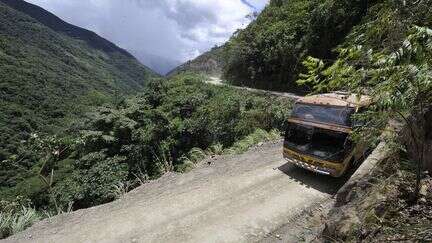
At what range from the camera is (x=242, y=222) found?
974cm

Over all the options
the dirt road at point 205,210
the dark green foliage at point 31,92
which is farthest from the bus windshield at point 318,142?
the dark green foliage at point 31,92

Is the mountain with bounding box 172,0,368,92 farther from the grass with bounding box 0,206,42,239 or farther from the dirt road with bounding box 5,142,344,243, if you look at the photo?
the grass with bounding box 0,206,42,239

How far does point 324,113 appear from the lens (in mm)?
11961

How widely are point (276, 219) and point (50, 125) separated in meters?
89.7

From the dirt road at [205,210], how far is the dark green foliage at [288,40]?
55.7 feet

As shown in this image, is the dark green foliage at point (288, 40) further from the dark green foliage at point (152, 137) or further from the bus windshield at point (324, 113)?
the bus windshield at point (324, 113)

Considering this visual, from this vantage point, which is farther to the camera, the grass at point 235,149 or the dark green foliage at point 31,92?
the dark green foliage at point 31,92

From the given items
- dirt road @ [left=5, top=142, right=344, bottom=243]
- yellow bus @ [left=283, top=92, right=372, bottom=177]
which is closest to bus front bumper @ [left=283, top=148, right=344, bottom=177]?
yellow bus @ [left=283, top=92, right=372, bottom=177]

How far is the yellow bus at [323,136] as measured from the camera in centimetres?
1148

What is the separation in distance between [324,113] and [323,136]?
67cm

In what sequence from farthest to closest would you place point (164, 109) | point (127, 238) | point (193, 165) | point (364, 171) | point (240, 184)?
point (164, 109) < point (193, 165) < point (240, 184) < point (127, 238) < point (364, 171)

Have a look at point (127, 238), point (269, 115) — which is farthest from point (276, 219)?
point (269, 115)

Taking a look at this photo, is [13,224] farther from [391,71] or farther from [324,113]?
[391,71]

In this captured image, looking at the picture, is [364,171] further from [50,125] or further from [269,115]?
[50,125]
